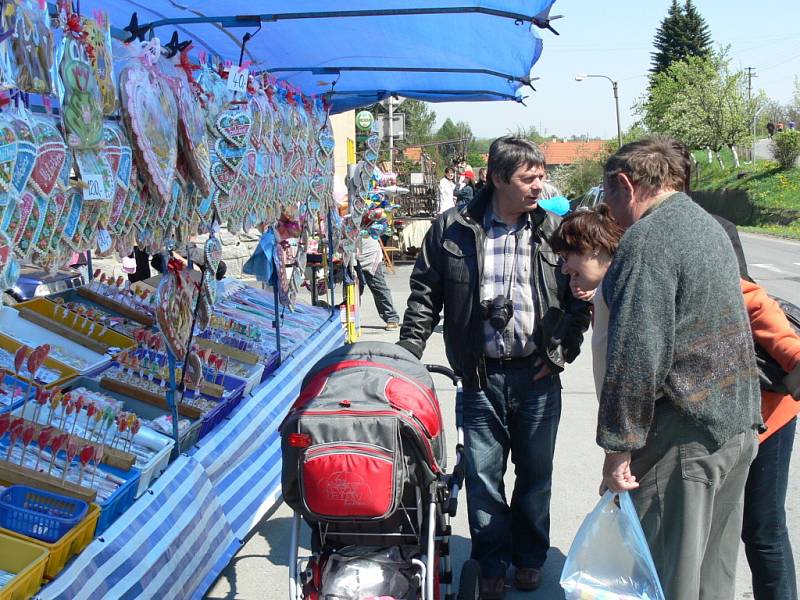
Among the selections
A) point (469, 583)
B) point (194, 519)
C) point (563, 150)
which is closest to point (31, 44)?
point (194, 519)

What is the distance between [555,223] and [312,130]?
2910mm

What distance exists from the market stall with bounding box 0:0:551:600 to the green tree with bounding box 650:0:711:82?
7372cm

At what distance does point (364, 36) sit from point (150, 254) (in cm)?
217

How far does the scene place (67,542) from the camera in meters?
2.83

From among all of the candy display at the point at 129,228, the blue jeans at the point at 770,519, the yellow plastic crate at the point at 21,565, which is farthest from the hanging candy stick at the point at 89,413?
the blue jeans at the point at 770,519

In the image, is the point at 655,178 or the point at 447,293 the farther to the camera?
the point at 447,293

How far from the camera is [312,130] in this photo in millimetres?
5988

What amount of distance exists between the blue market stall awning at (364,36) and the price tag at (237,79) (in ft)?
0.70

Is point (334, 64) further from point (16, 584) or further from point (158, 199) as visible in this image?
point (16, 584)

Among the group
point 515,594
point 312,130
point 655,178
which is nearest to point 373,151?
point 312,130

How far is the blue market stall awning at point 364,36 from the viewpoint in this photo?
3682mm

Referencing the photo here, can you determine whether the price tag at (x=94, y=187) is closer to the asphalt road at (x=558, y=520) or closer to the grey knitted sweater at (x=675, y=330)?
the grey knitted sweater at (x=675, y=330)

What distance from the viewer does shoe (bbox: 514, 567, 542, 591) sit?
381cm

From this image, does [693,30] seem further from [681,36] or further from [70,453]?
[70,453]
